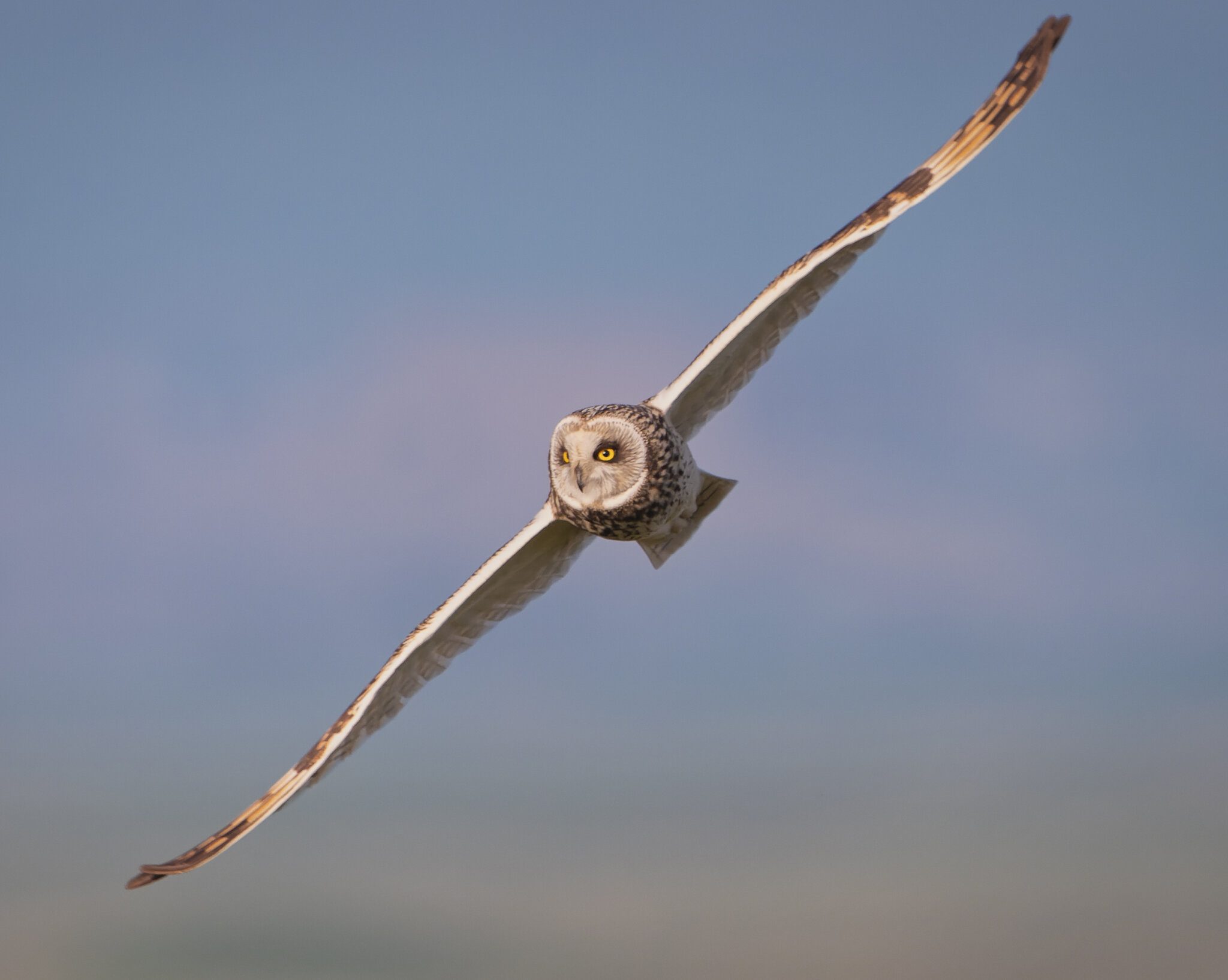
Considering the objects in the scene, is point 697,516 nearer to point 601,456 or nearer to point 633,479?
point 633,479

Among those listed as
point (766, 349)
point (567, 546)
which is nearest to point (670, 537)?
point (567, 546)

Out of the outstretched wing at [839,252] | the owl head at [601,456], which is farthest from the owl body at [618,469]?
the outstretched wing at [839,252]

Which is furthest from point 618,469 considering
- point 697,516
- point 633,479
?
point 697,516

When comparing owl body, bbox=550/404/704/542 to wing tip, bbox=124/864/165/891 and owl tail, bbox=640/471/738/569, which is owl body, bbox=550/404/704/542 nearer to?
owl tail, bbox=640/471/738/569

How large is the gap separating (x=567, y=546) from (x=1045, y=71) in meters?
4.48

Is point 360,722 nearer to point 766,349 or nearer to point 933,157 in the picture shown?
point 766,349

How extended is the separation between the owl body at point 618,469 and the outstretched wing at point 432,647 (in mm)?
439

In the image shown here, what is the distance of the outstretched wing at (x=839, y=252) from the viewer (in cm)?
769

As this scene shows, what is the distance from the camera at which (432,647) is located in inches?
339

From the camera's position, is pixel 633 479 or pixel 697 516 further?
pixel 697 516

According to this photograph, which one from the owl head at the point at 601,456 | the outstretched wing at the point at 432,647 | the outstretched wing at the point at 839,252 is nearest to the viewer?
the owl head at the point at 601,456

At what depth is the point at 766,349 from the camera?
8.63 meters

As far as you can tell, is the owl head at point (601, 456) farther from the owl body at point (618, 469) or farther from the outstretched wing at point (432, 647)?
the outstretched wing at point (432, 647)

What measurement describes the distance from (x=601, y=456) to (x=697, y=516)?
1.30 m
